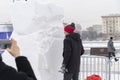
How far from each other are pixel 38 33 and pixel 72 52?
813 millimetres

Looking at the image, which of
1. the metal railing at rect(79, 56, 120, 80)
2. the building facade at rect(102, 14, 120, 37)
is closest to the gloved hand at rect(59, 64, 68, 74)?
the metal railing at rect(79, 56, 120, 80)

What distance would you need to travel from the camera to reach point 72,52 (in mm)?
7930

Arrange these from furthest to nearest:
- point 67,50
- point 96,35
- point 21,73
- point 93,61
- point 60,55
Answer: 1. point 96,35
2. point 93,61
3. point 60,55
4. point 67,50
5. point 21,73

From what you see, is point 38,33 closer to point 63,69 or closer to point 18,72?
point 63,69

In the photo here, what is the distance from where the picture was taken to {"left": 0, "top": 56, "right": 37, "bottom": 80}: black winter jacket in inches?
112

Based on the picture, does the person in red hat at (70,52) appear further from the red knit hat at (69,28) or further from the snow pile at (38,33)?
the snow pile at (38,33)

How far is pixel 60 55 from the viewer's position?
8.55 m

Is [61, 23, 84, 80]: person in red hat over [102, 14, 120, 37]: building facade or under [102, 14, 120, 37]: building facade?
over

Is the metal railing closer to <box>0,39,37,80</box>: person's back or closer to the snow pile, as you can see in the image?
the snow pile

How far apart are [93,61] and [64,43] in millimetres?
3894

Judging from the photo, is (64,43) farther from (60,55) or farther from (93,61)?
(93,61)

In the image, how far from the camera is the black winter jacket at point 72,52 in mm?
7801

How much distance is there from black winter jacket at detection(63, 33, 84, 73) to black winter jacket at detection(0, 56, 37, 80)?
4667mm

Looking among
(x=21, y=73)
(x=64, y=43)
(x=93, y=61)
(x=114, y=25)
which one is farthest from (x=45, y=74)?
(x=114, y=25)
